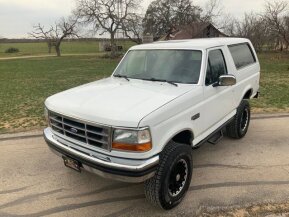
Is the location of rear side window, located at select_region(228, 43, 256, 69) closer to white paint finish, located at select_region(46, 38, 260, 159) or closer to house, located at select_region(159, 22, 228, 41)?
white paint finish, located at select_region(46, 38, 260, 159)

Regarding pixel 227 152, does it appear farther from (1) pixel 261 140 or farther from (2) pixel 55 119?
(2) pixel 55 119

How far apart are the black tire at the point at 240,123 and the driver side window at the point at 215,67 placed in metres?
1.03

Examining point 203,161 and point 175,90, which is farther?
point 203,161

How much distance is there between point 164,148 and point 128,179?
55 cm

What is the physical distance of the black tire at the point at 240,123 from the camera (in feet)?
16.9

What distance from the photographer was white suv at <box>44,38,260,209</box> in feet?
9.36

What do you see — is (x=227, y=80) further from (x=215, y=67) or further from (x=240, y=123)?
(x=240, y=123)

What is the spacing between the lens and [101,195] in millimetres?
3668

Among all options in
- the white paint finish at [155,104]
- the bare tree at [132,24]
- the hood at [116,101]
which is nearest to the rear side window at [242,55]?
the white paint finish at [155,104]

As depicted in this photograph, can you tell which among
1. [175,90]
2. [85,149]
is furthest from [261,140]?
[85,149]

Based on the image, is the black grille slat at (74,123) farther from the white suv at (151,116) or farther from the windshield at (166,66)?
the windshield at (166,66)

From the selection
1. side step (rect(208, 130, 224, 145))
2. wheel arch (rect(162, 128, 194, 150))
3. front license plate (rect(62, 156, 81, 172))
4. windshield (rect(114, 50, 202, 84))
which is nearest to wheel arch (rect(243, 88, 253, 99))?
side step (rect(208, 130, 224, 145))

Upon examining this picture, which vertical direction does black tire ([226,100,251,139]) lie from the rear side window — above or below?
below

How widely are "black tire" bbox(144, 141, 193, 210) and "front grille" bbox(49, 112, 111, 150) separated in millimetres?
653
